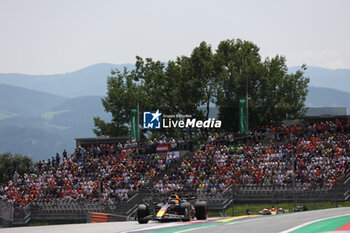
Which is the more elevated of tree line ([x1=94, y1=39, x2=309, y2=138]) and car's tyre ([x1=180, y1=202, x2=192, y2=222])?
tree line ([x1=94, y1=39, x2=309, y2=138])

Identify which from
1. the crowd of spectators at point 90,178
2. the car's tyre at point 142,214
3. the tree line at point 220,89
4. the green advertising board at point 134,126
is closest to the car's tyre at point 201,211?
the car's tyre at point 142,214

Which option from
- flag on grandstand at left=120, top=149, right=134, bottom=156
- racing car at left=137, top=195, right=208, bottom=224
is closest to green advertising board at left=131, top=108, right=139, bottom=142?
flag on grandstand at left=120, top=149, right=134, bottom=156

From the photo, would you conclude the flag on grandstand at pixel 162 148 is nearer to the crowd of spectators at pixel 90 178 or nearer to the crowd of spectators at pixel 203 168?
the crowd of spectators at pixel 203 168

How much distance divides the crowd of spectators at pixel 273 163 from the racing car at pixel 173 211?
1452 centimetres

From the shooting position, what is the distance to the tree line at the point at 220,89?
2542 inches

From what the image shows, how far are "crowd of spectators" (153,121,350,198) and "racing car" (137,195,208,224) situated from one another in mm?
14521

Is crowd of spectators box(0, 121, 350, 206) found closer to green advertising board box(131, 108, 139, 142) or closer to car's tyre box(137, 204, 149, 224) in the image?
green advertising board box(131, 108, 139, 142)

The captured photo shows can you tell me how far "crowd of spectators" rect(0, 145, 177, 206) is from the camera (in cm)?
4391

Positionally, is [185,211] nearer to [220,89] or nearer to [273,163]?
[273,163]

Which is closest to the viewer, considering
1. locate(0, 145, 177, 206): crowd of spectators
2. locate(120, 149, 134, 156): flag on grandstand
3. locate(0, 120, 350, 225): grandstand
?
locate(0, 120, 350, 225): grandstand

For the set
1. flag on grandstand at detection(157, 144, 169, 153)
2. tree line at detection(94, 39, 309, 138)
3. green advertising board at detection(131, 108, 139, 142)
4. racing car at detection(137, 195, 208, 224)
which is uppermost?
tree line at detection(94, 39, 309, 138)

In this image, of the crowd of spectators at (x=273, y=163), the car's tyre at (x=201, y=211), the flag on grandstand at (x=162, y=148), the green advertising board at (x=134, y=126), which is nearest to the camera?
the car's tyre at (x=201, y=211)

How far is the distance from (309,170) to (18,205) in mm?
22579

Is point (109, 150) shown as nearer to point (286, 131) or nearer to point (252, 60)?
point (286, 131)
